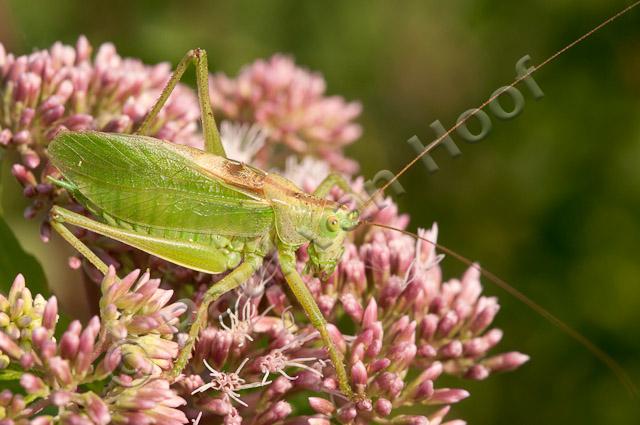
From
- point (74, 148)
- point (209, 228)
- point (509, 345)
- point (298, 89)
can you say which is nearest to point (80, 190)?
point (74, 148)

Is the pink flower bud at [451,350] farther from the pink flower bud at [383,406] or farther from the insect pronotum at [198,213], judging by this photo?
the pink flower bud at [383,406]

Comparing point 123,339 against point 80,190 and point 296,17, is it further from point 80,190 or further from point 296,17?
point 296,17

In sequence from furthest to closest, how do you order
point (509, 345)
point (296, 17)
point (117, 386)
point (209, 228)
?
point (296, 17) < point (509, 345) < point (209, 228) < point (117, 386)

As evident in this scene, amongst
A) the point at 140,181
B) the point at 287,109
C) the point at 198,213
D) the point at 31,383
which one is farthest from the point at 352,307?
the point at 287,109

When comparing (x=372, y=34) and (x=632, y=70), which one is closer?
(x=632, y=70)

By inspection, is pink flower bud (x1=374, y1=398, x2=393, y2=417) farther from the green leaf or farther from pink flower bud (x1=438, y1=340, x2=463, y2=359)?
the green leaf

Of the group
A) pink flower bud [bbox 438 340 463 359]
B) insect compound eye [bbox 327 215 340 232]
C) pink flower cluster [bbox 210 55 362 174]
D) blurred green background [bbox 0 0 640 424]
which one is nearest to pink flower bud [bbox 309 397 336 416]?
pink flower bud [bbox 438 340 463 359]

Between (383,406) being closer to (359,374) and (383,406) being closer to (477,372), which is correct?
(359,374)

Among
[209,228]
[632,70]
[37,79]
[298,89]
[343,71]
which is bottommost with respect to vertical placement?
[209,228]
